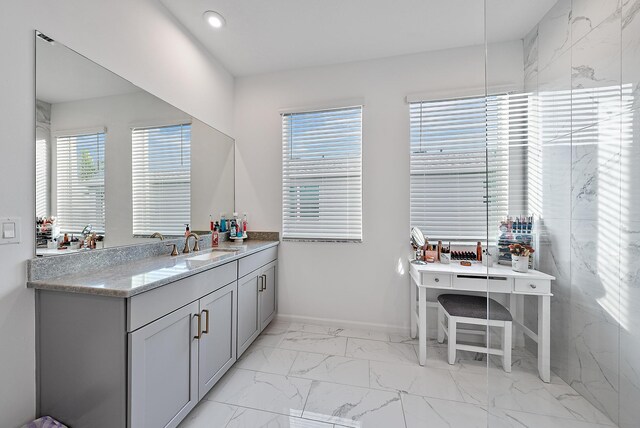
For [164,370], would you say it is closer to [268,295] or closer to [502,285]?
[268,295]

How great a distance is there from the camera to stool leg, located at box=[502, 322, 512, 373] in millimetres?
1387

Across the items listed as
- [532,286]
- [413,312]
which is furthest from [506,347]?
[413,312]

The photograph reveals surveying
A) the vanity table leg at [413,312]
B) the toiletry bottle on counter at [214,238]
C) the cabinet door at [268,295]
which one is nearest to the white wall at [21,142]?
the toiletry bottle on counter at [214,238]

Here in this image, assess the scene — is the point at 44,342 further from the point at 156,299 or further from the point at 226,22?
the point at 226,22

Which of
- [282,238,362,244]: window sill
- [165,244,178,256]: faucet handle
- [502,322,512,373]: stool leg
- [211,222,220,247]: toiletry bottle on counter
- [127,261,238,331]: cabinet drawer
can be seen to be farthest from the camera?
[282,238,362,244]: window sill

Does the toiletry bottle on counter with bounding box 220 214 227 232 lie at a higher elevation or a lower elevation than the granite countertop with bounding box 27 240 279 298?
higher

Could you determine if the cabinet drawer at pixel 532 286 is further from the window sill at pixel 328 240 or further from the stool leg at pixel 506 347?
the window sill at pixel 328 240

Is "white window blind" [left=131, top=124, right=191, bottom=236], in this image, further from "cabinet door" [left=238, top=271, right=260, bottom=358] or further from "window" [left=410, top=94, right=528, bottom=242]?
"window" [left=410, top=94, right=528, bottom=242]

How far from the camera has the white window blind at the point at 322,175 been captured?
249 centimetres

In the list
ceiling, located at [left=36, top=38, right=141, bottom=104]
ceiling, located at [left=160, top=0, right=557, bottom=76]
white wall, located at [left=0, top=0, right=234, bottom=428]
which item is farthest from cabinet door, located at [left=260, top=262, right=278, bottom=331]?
ceiling, located at [left=160, top=0, right=557, bottom=76]

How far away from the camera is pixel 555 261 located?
1.16 metres

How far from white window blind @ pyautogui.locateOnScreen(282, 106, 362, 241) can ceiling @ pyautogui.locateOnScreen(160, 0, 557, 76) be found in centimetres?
56

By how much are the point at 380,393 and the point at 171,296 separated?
142 centimetres

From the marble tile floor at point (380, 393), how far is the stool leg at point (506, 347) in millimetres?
41
